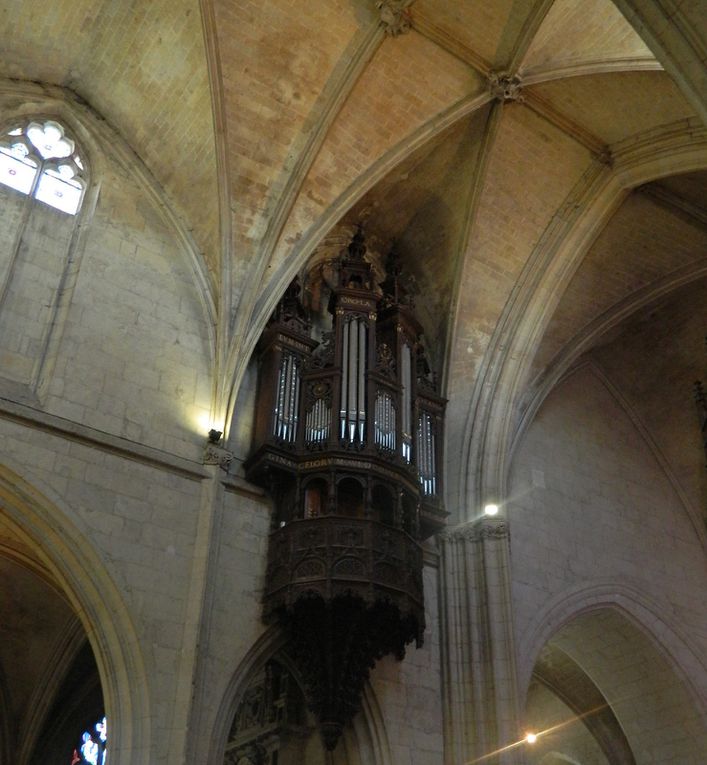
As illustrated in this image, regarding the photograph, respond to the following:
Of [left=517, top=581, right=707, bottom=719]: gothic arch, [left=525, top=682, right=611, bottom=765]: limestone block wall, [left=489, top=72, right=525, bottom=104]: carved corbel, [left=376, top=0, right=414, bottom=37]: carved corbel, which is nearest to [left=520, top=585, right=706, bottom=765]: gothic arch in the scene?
[left=517, top=581, right=707, bottom=719]: gothic arch

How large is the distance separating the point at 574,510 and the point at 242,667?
7.30 m

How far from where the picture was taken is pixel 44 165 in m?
12.9

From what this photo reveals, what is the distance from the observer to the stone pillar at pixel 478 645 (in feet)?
38.6

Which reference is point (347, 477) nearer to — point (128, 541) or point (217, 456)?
point (217, 456)

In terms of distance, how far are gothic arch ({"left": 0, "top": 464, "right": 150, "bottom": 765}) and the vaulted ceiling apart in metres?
2.87

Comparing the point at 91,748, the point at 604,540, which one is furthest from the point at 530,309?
the point at 91,748

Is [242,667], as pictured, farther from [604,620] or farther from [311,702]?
[604,620]

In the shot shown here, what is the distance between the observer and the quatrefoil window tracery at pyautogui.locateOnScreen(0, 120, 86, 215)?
12555mm

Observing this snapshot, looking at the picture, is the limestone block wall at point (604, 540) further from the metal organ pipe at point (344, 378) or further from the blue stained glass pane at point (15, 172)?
the blue stained glass pane at point (15, 172)

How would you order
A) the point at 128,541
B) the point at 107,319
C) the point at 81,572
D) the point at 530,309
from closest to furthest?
the point at 81,572 → the point at 128,541 → the point at 107,319 → the point at 530,309

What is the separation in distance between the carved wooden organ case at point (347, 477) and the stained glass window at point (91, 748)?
17.2 ft

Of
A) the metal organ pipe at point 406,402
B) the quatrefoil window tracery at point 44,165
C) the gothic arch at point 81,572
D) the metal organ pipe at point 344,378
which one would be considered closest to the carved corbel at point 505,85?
the metal organ pipe at point 406,402

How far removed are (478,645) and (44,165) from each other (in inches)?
352

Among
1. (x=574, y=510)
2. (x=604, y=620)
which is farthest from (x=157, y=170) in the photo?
(x=604, y=620)
